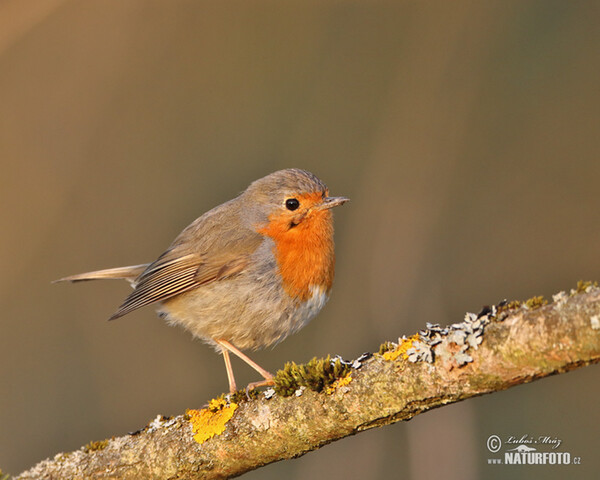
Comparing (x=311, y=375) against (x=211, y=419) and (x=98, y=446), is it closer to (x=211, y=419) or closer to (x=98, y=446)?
(x=211, y=419)

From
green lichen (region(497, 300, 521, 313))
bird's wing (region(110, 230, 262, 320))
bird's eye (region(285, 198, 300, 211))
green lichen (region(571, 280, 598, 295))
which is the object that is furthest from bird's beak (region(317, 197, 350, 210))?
green lichen (region(571, 280, 598, 295))

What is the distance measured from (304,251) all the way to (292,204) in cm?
36

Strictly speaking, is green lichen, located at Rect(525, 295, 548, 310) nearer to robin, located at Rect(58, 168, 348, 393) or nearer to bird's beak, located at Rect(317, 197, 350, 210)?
robin, located at Rect(58, 168, 348, 393)

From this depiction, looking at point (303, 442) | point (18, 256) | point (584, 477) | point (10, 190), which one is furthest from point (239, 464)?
point (10, 190)

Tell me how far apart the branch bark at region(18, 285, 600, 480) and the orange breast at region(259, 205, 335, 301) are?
1252 mm

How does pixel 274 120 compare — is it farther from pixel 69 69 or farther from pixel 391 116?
pixel 69 69

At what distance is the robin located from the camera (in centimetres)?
420

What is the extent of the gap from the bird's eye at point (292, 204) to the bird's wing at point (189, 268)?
0.28 m

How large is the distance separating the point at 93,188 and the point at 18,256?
3.72 feet

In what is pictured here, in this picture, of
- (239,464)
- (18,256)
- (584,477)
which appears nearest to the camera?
(239,464)

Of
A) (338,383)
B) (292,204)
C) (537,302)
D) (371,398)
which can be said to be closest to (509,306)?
(537,302)

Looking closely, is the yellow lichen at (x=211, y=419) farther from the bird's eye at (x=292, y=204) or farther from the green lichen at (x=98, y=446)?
the bird's eye at (x=292, y=204)

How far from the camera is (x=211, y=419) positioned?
10.1 ft

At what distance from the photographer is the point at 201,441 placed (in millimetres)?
3043
